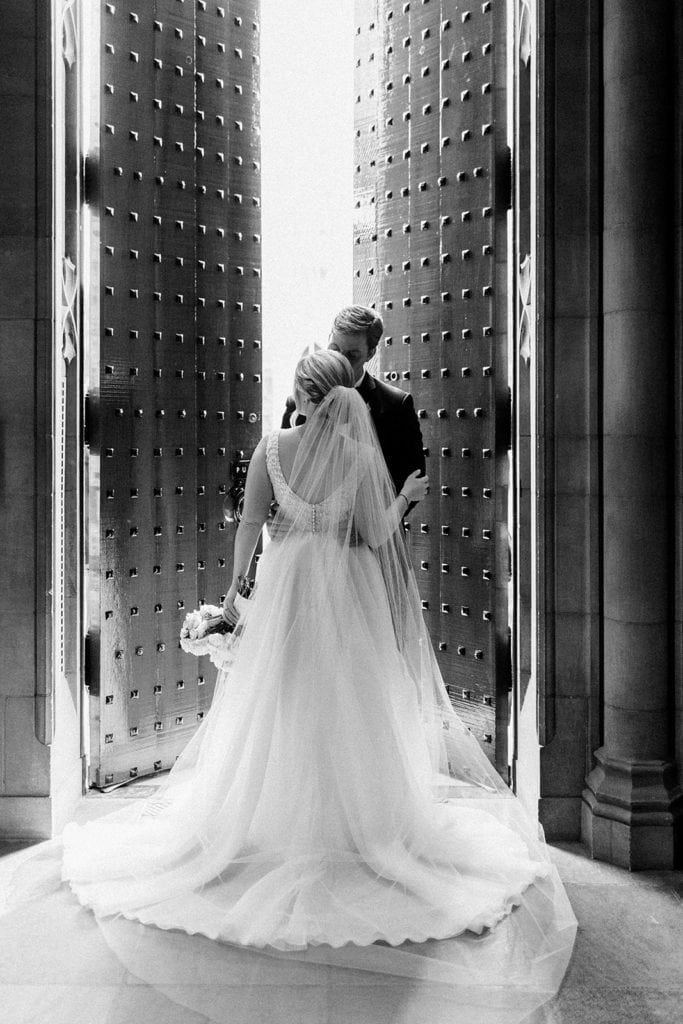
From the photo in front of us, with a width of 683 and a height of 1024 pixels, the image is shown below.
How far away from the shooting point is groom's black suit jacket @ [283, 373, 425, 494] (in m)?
4.59

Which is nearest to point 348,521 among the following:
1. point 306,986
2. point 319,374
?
point 319,374

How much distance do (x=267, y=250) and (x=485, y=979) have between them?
181 inches

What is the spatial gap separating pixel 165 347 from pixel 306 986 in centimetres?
365

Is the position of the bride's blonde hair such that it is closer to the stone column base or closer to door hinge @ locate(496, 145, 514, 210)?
door hinge @ locate(496, 145, 514, 210)

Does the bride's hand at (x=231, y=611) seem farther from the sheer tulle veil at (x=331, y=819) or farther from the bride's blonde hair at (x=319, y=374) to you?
the bride's blonde hair at (x=319, y=374)

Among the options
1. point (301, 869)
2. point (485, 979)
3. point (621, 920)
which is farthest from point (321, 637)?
point (621, 920)

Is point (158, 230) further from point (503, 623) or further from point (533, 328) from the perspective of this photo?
point (503, 623)

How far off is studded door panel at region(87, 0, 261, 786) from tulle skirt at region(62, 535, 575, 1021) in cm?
124

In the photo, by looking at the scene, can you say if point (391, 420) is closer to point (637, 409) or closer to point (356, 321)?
point (356, 321)

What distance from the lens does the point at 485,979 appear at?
3043 mm

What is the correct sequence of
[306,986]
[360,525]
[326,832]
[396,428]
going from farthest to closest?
[396,428]
[360,525]
[326,832]
[306,986]

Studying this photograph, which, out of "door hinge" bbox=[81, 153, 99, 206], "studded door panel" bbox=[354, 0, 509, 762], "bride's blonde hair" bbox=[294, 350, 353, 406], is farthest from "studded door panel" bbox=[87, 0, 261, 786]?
"bride's blonde hair" bbox=[294, 350, 353, 406]

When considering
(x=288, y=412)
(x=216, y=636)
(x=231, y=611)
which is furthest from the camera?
(x=288, y=412)

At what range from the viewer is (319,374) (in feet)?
12.6
